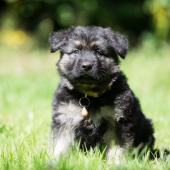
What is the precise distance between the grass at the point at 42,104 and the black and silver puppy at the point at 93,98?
1.36ft

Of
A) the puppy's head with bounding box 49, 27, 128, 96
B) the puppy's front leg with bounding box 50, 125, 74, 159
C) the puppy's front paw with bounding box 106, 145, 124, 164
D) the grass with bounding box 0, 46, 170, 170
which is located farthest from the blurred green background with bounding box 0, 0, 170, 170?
the puppy's head with bounding box 49, 27, 128, 96

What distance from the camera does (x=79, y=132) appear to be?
6383 mm

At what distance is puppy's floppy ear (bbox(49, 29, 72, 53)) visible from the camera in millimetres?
6699

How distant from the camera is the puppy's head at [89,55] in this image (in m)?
6.31

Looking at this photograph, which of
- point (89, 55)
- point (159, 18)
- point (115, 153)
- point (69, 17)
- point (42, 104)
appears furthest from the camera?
point (69, 17)

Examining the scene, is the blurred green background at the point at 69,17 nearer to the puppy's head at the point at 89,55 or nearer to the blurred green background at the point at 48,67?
the blurred green background at the point at 48,67

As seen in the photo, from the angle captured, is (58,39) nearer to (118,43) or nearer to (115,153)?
(118,43)

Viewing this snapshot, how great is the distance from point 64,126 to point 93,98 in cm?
43

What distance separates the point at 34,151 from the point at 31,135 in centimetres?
106

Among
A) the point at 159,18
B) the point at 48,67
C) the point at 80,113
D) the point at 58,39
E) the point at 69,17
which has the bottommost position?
the point at 80,113

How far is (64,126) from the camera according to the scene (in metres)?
6.31

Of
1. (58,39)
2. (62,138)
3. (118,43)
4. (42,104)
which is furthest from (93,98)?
(42,104)

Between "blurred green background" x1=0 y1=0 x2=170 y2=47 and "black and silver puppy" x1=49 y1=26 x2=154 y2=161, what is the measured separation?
414 inches

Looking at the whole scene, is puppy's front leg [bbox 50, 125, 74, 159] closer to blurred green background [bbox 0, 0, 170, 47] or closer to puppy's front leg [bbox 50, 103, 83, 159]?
puppy's front leg [bbox 50, 103, 83, 159]
